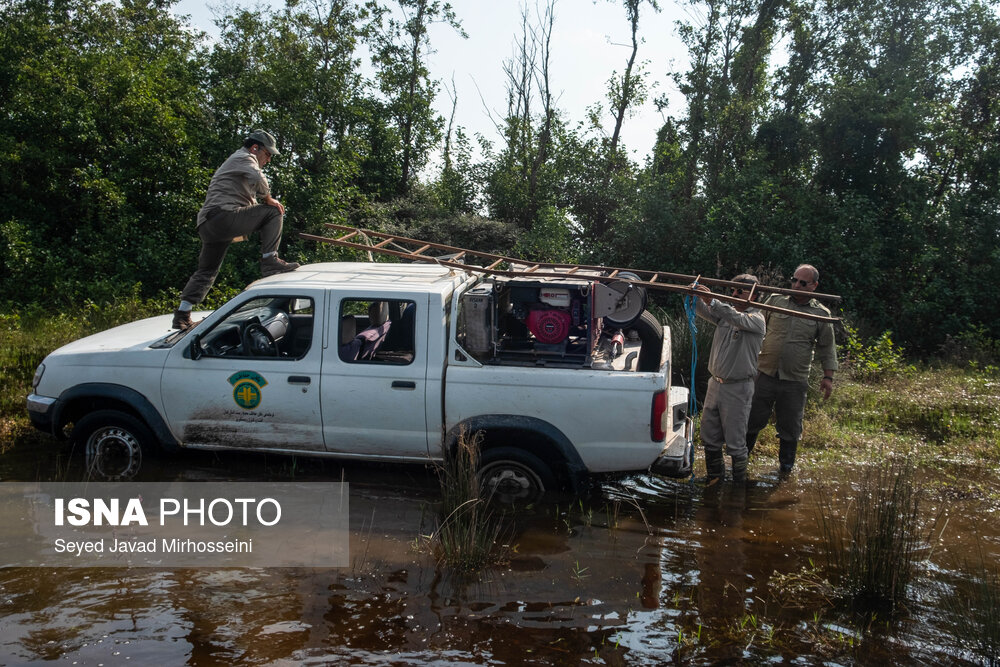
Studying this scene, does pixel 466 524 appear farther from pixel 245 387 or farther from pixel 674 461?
pixel 245 387

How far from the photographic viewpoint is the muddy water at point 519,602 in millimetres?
4094

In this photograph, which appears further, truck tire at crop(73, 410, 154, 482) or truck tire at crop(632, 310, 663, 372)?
truck tire at crop(632, 310, 663, 372)

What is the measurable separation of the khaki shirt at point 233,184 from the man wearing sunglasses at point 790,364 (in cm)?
480

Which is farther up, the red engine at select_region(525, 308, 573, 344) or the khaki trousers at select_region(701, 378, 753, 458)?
the red engine at select_region(525, 308, 573, 344)

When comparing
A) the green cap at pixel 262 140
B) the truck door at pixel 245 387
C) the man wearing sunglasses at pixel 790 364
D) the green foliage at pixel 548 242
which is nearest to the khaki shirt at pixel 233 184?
the green cap at pixel 262 140

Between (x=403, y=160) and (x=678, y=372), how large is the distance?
12.1 m

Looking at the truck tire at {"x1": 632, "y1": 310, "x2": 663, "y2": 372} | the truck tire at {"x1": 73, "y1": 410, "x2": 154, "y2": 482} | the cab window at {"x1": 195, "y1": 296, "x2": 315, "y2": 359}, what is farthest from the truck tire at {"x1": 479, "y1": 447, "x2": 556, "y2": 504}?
the truck tire at {"x1": 73, "y1": 410, "x2": 154, "y2": 482}

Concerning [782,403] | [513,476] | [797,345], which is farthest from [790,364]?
[513,476]

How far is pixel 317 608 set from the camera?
4.48 m

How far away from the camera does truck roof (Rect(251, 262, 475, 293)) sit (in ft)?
19.2

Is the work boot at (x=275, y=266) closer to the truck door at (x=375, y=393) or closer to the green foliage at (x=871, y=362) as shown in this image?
the truck door at (x=375, y=393)

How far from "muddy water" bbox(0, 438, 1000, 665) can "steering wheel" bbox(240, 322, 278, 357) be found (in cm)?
123

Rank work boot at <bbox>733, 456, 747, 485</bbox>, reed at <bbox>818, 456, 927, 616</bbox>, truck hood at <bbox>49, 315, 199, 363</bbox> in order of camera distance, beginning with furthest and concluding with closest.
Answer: work boot at <bbox>733, 456, 747, 485</bbox> → truck hood at <bbox>49, 315, 199, 363</bbox> → reed at <bbox>818, 456, 927, 616</bbox>

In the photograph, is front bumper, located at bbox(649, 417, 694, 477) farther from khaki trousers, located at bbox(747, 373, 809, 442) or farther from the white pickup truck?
khaki trousers, located at bbox(747, 373, 809, 442)
